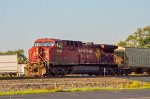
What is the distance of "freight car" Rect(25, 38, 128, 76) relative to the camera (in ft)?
122

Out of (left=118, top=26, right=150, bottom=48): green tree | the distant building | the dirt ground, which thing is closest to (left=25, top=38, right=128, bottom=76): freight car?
the dirt ground

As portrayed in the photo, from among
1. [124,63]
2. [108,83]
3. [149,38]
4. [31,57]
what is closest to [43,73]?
[31,57]

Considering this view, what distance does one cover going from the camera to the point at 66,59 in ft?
128

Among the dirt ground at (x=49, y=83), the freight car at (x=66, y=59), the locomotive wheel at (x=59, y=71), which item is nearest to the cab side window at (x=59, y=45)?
the freight car at (x=66, y=59)

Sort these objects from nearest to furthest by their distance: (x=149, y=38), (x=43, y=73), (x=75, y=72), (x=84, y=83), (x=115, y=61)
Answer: (x=84, y=83), (x=43, y=73), (x=75, y=72), (x=115, y=61), (x=149, y=38)

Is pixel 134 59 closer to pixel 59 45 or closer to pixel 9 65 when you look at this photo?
pixel 59 45

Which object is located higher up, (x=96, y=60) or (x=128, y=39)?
(x=128, y=39)

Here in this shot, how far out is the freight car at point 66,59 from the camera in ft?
122

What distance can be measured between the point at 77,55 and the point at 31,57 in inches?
196

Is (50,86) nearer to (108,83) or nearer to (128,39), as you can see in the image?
(108,83)

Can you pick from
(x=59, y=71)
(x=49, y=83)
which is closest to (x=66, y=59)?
(x=59, y=71)

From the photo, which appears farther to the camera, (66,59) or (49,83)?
(66,59)

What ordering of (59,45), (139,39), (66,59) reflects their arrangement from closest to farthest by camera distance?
(59,45) < (66,59) < (139,39)

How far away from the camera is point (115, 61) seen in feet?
151
